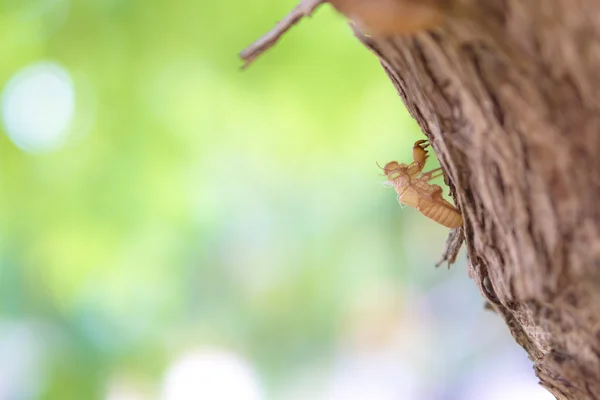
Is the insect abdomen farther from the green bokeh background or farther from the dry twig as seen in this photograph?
the green bokeh background

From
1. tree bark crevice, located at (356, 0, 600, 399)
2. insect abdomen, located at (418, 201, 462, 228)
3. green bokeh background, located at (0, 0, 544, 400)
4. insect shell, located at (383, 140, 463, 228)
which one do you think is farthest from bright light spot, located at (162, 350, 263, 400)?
tree bark crevice, located at (356, 0, 600, 399)

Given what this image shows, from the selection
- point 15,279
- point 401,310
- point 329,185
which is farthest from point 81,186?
point 401,310

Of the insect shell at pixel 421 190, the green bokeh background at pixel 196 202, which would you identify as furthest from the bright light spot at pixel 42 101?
the insect shell at pixel 421 190

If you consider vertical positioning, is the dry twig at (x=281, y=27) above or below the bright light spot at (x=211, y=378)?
below

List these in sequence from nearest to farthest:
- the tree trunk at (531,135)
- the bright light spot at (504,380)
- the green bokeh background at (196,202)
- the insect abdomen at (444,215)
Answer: the tree trunk at (531,135) → the insect abdomen at (444,215) → the bright light spot at (504,380) → the green bokeh background at (196,202)

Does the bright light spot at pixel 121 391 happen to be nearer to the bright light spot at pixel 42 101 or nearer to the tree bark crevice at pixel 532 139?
the bright light spot at pixel 42 101

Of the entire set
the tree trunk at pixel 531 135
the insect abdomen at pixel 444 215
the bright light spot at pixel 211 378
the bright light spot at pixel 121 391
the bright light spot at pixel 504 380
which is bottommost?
the tree trunk at pixel 531 135
